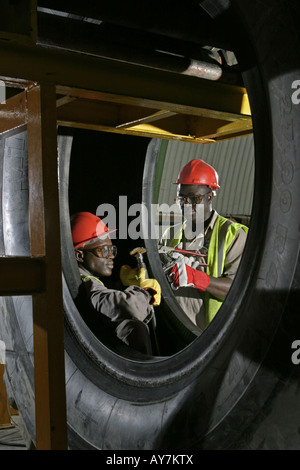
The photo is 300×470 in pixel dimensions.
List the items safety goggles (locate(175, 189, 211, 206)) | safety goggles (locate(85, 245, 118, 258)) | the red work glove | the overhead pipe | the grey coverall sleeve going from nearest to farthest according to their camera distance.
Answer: the overhead pipe
the grey coverall sleeve
the red work glove
safety goggles (locate(85, 245, 118, 258))
safety goggles (locate(175, 189, 211, 206))

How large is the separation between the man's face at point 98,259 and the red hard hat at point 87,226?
0.23 feet

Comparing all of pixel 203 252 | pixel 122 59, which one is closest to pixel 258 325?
pixel 122 59

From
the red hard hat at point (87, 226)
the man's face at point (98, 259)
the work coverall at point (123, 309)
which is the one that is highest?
the red hard hat at point (87, 226)

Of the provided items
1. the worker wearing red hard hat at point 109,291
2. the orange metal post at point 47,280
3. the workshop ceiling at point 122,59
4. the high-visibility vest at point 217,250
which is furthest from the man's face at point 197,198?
the orange metal post at point 47,280

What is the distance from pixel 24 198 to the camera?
235 cm

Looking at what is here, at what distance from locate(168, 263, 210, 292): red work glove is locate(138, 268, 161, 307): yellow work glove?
Result: 18 centimetres

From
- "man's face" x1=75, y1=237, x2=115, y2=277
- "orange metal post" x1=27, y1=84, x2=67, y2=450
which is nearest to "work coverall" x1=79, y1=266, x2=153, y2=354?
"man's face" x1=75, y1=237, x2=115, y2=277

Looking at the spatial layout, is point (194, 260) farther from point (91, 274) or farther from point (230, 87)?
point (230, 87)

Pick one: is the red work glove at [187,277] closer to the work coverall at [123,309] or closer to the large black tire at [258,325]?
the work coverall at [123,309]

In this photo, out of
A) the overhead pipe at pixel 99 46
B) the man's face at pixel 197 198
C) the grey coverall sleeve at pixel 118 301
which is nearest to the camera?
the overhead pipe at pixel 99 46

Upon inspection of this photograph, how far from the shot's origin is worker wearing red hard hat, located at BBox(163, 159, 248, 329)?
3.84 meters

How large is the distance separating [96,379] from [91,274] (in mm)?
1789

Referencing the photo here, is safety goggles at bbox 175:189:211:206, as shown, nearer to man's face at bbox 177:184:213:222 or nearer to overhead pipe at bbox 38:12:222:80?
man's face at bbox 177:184:213:222

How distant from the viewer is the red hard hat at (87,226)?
381 cm
